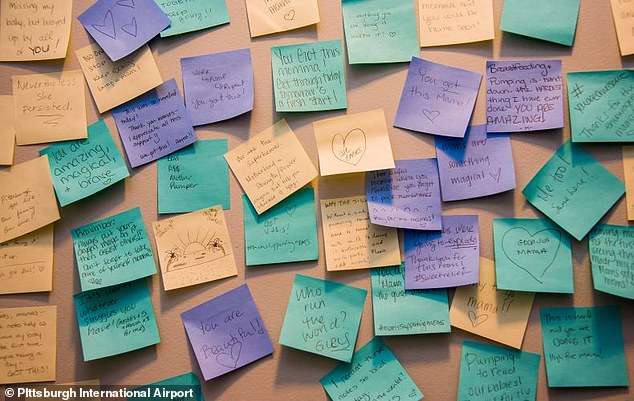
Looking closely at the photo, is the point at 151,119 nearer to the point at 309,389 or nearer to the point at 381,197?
the point at 381,197

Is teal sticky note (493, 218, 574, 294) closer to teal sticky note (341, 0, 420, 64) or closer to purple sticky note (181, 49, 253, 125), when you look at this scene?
teal sticky note (341, 0, 420, 64)

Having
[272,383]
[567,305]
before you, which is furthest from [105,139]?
[567,305]

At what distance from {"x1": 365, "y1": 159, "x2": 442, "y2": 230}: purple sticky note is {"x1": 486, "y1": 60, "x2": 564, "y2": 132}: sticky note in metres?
0.15

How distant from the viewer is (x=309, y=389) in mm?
1097

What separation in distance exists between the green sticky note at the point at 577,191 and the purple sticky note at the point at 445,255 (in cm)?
14

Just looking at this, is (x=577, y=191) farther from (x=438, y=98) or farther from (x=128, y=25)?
(x=128, y=25)

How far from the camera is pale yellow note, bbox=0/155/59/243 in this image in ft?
3.62

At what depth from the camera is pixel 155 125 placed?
1096mm

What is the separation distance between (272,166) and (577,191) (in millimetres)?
552

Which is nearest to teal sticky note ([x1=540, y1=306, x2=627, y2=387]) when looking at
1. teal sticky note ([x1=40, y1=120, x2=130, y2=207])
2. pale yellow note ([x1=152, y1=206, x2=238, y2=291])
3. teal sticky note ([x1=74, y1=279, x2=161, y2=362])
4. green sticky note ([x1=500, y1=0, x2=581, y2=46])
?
green sticky note ([x1=500, y1=0, x2=581, y2=46])

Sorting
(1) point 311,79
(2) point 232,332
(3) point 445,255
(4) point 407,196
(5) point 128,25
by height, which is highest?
(5) point 128,25

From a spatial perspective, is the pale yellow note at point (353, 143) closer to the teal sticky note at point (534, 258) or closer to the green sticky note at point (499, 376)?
the teal sticky note at point (534, 258)

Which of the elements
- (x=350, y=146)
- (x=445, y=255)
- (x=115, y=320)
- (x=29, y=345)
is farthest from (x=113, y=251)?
(x=445, y=255)

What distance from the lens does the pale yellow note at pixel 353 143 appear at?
3.48ft
